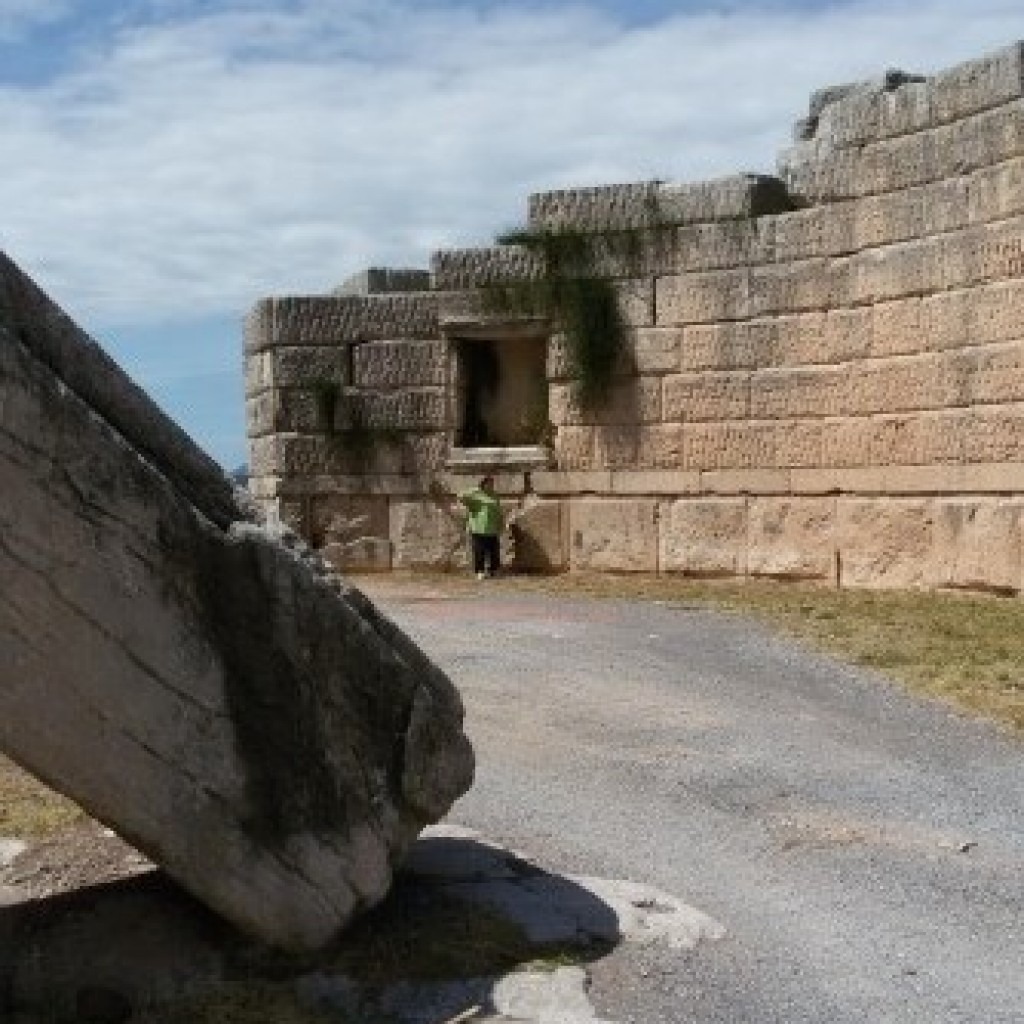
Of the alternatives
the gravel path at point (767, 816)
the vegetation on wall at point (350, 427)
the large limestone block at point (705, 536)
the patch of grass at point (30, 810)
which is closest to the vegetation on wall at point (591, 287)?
the large limestone block at point (705, 536)

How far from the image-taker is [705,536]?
17.2m

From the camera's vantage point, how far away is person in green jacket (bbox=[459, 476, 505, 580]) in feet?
59.3

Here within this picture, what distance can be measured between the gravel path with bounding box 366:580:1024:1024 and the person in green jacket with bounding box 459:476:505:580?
19.0ft

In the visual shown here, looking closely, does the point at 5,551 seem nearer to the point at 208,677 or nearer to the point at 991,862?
the point at 208,677

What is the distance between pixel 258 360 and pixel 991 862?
14201 millimetres

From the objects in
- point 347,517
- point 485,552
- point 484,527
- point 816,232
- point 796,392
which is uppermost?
point 816,232

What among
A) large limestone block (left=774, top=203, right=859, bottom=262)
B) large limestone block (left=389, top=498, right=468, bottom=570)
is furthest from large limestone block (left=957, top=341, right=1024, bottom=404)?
large limestone block (left=389, top=498, right=468, bottom=570)

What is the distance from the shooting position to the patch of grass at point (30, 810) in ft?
22.7

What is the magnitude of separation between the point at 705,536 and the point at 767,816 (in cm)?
1006

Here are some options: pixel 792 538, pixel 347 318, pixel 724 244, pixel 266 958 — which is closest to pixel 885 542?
pixel 792 538

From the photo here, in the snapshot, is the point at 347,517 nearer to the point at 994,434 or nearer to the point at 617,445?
the point at 617,445

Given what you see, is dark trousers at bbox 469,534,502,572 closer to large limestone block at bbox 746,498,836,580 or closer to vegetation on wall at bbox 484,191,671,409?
vegetation on wall at bbox 484,191,671,409

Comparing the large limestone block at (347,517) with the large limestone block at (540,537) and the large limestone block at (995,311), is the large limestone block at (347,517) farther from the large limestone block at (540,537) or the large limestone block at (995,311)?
the large limestone block at (995,311)

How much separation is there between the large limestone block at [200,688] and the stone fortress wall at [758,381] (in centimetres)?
996
